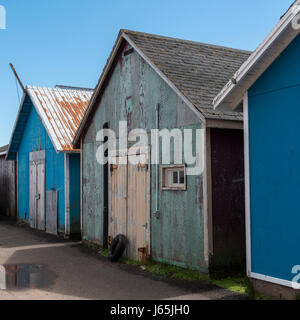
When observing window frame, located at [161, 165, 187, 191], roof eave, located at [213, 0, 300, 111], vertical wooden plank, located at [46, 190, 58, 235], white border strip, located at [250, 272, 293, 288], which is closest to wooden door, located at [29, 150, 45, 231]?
vertical wooden plank, located at [46, 190, 58, 235]

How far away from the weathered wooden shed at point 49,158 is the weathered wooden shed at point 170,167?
1.96m

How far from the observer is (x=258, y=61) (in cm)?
679

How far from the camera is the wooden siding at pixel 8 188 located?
1998 cm

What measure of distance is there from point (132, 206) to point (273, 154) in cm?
447

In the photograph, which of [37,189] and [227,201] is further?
[37,189]

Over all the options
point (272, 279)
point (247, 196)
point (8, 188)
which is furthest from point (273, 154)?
point (8, 188)

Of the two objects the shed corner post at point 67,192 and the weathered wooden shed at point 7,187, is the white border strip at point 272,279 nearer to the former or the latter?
the shed corner post at point 67,192

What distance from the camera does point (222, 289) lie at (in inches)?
296

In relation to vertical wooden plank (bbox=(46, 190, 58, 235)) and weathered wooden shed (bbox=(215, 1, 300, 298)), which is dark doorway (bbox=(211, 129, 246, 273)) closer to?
weathered wooden shed (bbox=(215, 1, 300, 298))

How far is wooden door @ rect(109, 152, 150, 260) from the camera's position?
9.84m

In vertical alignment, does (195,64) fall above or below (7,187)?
above

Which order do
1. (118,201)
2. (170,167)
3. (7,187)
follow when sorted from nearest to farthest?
1. (170,167)
2. (118,201)
3. (7,187)

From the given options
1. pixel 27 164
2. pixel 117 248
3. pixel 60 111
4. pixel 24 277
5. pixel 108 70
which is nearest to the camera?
pixel 24 277

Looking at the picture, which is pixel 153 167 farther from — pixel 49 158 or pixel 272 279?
pixel 49 158
